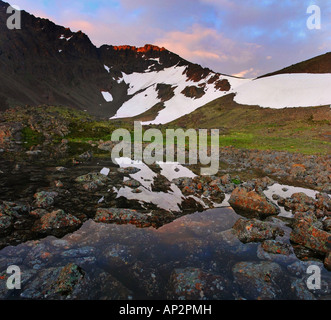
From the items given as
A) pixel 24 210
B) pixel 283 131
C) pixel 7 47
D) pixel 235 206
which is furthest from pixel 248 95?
pixel 7 47

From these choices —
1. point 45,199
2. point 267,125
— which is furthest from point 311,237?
point 267,125

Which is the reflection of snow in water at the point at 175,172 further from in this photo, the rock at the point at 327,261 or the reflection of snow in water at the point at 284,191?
the rock at the point at 327,261

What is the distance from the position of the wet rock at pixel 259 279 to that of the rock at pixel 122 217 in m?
6.03

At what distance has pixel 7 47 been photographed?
190250 millimetres

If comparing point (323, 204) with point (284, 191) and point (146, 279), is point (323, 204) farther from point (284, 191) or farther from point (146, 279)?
point (146, 279)

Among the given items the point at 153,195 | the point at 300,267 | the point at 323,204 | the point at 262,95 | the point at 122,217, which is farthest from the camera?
the point at 262,95

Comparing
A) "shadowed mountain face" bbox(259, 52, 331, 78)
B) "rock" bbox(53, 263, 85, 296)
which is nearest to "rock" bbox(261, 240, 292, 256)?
"rock" bbox(53, 263, 85, 296)

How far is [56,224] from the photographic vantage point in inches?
476

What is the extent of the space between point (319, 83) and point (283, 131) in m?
69.8

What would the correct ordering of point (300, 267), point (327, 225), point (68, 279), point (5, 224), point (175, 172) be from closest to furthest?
point (68, 279), point (300, 267), point (5, 224), point (327, 225), point (175, 172)

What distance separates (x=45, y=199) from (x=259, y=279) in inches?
561

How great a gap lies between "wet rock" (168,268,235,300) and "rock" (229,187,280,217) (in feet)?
26.3

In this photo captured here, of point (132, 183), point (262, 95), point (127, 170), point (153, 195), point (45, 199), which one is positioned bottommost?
point (153, 195)
